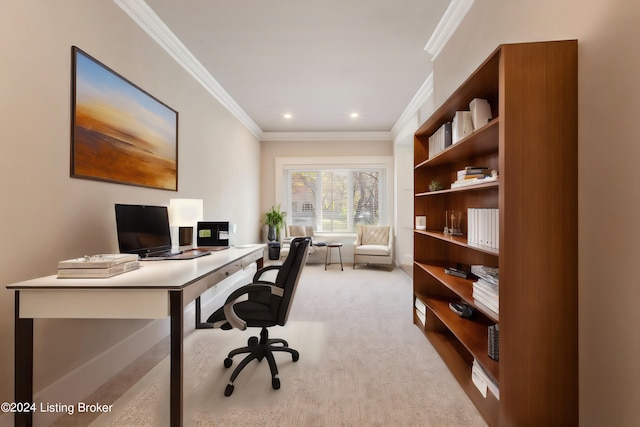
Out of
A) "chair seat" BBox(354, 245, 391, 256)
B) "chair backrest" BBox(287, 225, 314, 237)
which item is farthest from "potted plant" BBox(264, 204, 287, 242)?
"chair seat" BBox(354, 245, 391, 256)

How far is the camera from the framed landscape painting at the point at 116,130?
1.95m

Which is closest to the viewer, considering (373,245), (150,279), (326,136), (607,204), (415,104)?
(607,204)

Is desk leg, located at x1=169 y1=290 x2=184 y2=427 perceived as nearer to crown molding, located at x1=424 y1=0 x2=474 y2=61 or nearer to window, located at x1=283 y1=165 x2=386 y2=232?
crown molding, located at x1=424 y1=0 x2=474 y2=61

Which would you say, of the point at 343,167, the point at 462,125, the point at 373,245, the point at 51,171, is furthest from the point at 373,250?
the point at 51,171

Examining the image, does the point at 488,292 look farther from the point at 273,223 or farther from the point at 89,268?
the point at 273,223

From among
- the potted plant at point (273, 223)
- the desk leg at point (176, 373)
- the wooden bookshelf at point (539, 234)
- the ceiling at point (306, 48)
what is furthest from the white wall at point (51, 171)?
the potted plant at point (273, 223)

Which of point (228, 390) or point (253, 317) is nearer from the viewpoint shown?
point (228, 390)

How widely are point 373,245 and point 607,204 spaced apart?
485 centimetres

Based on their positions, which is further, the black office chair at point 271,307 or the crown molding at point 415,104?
the crown molding at point 415,104

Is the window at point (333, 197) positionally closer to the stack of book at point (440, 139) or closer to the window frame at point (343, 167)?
the window frame at point (343, 167)

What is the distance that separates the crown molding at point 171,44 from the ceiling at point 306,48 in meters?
0.01

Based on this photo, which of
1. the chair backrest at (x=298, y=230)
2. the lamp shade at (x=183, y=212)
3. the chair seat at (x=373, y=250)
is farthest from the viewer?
the chair backrest at (x=298, y=230)

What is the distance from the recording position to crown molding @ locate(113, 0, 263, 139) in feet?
7.97

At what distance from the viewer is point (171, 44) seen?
117 inches
